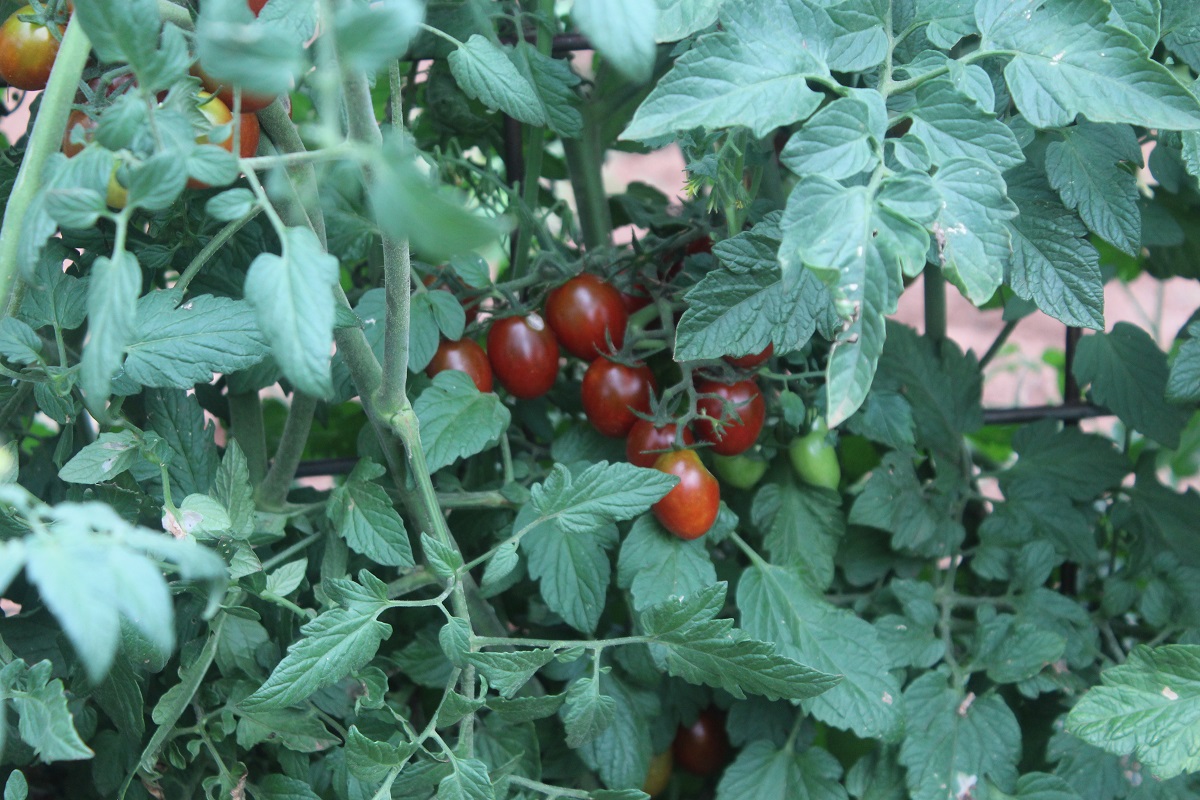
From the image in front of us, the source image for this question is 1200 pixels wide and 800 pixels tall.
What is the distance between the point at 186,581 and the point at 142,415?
180 millimetres

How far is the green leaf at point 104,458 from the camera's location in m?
0.51

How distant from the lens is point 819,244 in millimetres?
422

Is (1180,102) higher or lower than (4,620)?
higher

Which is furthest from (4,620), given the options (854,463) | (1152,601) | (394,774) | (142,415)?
(1152,601)

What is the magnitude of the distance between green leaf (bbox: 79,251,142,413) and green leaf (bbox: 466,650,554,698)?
253mm

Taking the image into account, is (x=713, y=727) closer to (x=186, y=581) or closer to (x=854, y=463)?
(x=854, y=463)

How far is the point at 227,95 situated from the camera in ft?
1.66

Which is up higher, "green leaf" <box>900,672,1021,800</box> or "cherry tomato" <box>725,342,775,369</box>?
"cherry tomato" <box>725,342,775,369</box>

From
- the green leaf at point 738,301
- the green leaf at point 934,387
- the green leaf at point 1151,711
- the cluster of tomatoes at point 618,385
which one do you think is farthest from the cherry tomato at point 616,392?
the green leaf at point 1151,711

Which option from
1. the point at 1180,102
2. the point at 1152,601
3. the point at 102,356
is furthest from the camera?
the point at 1152,601

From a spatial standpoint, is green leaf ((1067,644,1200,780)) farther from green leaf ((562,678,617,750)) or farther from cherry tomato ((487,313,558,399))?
cherry tomato ((487,313,558,399))

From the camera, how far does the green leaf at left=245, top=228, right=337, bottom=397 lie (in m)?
0.35

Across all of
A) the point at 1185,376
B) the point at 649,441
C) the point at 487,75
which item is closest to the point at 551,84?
the point at 487,75

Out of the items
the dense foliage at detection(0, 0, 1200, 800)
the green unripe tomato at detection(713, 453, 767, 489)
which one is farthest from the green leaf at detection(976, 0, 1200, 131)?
the green unripe tomato at detection(713, 453, 767, 489)
